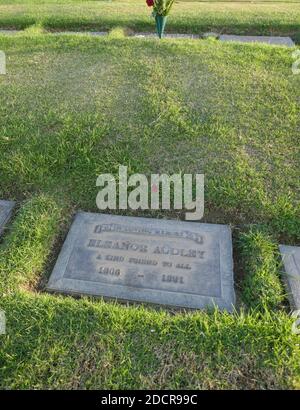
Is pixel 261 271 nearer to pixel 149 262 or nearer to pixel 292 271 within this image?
pixel 292 271

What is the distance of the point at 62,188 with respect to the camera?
2930 millimetres

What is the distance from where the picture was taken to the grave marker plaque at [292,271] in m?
2.16

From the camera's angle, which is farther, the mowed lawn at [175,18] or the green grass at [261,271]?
the mowed lawn at [175,18]

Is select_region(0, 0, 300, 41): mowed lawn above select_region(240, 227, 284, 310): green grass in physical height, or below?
above

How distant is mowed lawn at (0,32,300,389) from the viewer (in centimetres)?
192

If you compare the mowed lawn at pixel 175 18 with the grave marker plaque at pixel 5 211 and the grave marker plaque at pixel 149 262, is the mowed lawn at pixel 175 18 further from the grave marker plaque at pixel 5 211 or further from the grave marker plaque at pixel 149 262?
the grave marker plaque at pixel 149 262

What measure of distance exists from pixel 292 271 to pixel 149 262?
30.5 inches

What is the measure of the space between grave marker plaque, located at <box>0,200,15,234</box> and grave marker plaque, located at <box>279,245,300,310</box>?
171 cm

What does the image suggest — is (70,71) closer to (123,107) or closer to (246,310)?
(123,107)

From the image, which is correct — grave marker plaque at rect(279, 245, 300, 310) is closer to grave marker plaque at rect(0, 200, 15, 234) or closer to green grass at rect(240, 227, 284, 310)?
green grass at rect(240, 227, 284, 310)

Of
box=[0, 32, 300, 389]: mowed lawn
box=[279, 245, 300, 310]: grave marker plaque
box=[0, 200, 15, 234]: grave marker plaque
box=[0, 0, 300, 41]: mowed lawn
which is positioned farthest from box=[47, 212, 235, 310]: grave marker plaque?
box=[0, 0, 300, 41]: mowed lawn

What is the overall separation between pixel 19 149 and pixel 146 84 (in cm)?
132

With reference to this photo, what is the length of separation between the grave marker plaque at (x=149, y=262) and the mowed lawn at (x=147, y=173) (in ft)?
0.29

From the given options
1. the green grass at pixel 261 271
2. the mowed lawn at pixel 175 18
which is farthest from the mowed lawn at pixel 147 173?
the mowed lawn at pixel 175 18
